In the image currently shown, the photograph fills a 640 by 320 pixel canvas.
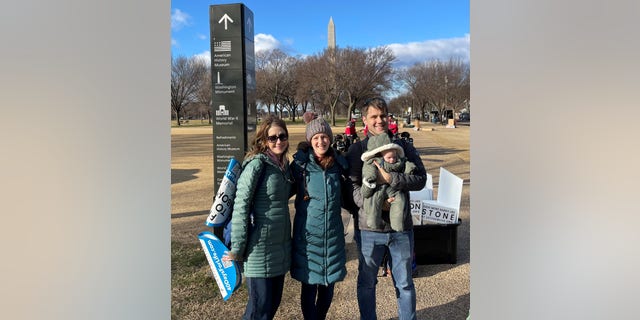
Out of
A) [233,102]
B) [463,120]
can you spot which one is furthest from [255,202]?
[463,120]

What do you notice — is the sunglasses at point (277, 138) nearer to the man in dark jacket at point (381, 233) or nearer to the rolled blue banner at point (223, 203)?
the rolled blue banner at point (223, 203)

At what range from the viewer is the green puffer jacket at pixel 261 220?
2400 millimetres

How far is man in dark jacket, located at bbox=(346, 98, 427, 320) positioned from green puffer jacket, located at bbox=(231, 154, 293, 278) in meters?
0.52

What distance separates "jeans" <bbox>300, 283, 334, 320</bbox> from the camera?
2664 millimetres

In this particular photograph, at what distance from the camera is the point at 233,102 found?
16.1 feet

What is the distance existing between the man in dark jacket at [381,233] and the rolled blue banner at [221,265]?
0.86 metres

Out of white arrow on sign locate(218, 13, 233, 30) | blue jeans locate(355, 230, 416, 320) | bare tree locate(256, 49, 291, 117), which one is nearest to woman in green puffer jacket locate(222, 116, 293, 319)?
blue jeans locate(355, 230, 416, 320)

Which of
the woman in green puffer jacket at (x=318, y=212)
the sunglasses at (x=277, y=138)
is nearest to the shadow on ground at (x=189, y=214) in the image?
the woman in green puffer jacket at (x=318, y=212)

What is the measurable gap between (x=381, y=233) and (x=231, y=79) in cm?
305

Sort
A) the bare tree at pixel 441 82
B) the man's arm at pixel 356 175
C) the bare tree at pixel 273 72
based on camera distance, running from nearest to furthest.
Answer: the man's arm at pixel 356 175 → the bare tree at pixel 273 72 → the bare tree at pixel 441 82

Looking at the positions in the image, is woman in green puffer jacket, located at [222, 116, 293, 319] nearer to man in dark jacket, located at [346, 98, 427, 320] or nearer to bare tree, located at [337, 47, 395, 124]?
man in dark jacket, located at [346, 98, 427, 320]
